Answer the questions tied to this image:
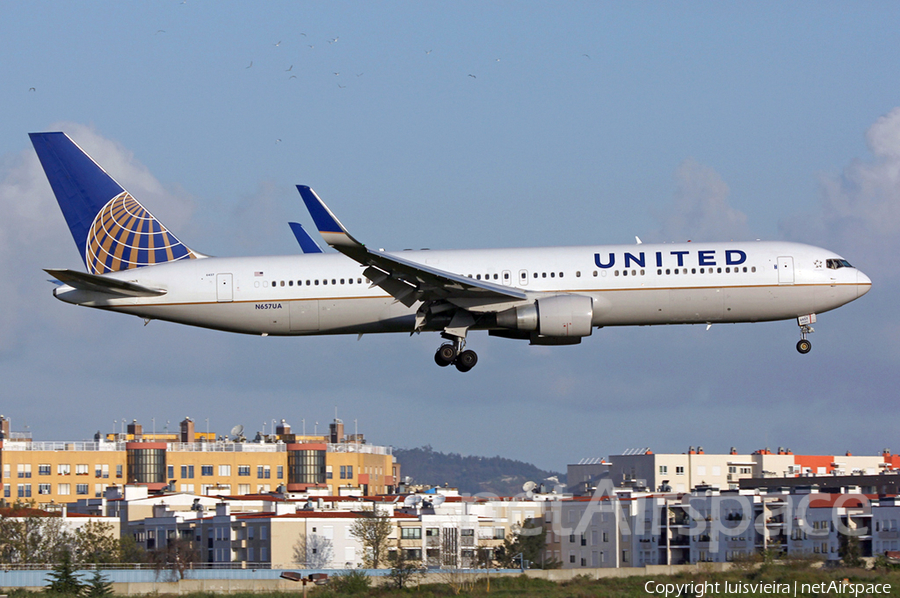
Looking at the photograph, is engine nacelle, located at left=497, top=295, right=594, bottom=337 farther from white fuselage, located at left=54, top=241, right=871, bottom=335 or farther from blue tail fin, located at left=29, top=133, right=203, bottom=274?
blue tail fin, located at left=29, top=133, right=203, bottom=274

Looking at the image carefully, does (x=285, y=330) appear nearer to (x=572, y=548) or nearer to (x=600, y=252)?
(x=600, y=252)

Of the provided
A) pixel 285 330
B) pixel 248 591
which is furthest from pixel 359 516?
pixel 285 330

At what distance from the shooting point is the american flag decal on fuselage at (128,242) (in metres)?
51.2

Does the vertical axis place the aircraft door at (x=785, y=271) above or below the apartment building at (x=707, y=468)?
above

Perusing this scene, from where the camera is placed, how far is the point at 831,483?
10669 cm

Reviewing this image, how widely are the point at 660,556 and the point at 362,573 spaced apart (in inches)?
841

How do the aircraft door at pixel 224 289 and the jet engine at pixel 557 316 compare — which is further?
the aircraft door at pixel 224 289

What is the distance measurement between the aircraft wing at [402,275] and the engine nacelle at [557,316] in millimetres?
718

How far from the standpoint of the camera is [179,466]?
142m

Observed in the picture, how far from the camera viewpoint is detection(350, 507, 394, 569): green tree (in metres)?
67.6

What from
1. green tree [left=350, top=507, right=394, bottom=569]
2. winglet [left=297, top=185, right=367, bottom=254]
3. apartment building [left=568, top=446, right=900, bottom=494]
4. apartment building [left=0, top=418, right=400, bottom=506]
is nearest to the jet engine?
winglet [left=297, top=185, right=367, bottom=254]

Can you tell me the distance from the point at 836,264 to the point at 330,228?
67.6 ft

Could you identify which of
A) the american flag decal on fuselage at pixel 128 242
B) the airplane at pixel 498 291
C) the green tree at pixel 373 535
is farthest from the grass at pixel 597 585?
the american flag decal on fuselage at pixel 128 242

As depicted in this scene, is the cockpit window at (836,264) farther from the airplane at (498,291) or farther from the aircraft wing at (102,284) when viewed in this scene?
the aircraft wing at (102,284)
